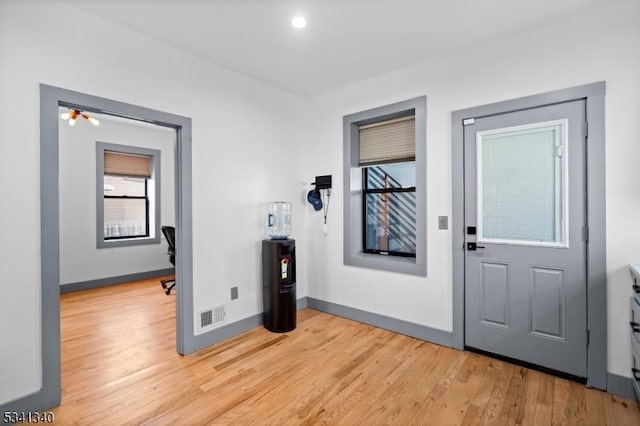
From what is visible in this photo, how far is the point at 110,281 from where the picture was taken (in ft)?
17.6

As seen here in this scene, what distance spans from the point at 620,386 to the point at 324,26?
347 centimetres

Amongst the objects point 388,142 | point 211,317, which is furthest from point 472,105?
point 211,317

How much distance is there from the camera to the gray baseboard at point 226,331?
9.75 ft

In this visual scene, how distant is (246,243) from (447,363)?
2.28 m

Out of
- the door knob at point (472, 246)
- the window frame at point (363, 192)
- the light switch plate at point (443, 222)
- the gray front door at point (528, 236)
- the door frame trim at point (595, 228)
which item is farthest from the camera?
the window frame at point (363, 192)

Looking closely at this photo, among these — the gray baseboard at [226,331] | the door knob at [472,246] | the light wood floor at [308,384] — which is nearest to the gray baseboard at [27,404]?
the light wood floor at [308,384]

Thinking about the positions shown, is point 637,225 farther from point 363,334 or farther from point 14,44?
point 14,44

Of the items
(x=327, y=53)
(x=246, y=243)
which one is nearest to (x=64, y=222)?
(x=246, y=243)

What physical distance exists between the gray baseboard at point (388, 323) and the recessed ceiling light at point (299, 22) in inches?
116

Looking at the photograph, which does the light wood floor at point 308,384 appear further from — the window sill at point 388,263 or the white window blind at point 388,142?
the white window blind at point 388,142

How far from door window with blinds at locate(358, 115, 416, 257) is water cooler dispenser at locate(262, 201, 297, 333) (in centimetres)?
103

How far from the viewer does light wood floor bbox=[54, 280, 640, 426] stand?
78.8 inches

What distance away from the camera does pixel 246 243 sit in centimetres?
342

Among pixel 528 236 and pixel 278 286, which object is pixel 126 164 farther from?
pixel 528 236
